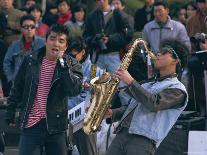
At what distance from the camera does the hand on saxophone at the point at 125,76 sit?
7.14 metres

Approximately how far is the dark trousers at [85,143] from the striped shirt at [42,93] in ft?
5.06

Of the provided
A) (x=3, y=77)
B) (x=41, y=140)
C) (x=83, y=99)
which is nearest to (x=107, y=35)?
(x=3, y=77)

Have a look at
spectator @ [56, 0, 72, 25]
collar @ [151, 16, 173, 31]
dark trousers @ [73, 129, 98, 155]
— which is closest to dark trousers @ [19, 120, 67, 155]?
dark trousers @ [73, 129, 98, 155]

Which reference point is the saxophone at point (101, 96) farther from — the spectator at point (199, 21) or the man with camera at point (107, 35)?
the spectator at point (199, 21)

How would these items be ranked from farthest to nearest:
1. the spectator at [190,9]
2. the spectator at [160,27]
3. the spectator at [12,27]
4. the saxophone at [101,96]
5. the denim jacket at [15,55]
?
the spectator at [190,9] → the spectator at [12,27] → the denim jacket at [15,55] → the spectator at [160,27] → the saxophone at [101,96]

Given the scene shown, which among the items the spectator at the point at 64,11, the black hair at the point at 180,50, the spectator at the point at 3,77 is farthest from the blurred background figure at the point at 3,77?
the black hair at the point at 180,50

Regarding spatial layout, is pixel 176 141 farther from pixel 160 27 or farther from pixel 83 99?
pixel 160 27

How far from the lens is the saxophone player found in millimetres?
7082

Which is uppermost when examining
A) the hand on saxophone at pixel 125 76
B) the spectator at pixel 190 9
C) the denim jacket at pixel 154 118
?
the hand on saxophone at pixel 125 76

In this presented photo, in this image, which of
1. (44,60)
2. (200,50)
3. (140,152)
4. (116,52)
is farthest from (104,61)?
(140,152)

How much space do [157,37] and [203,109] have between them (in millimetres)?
→ 1484

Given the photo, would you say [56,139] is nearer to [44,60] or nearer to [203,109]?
[44,60]

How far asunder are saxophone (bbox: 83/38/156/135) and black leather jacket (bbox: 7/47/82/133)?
0.96 feet

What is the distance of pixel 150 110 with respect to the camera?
7.11 metres
